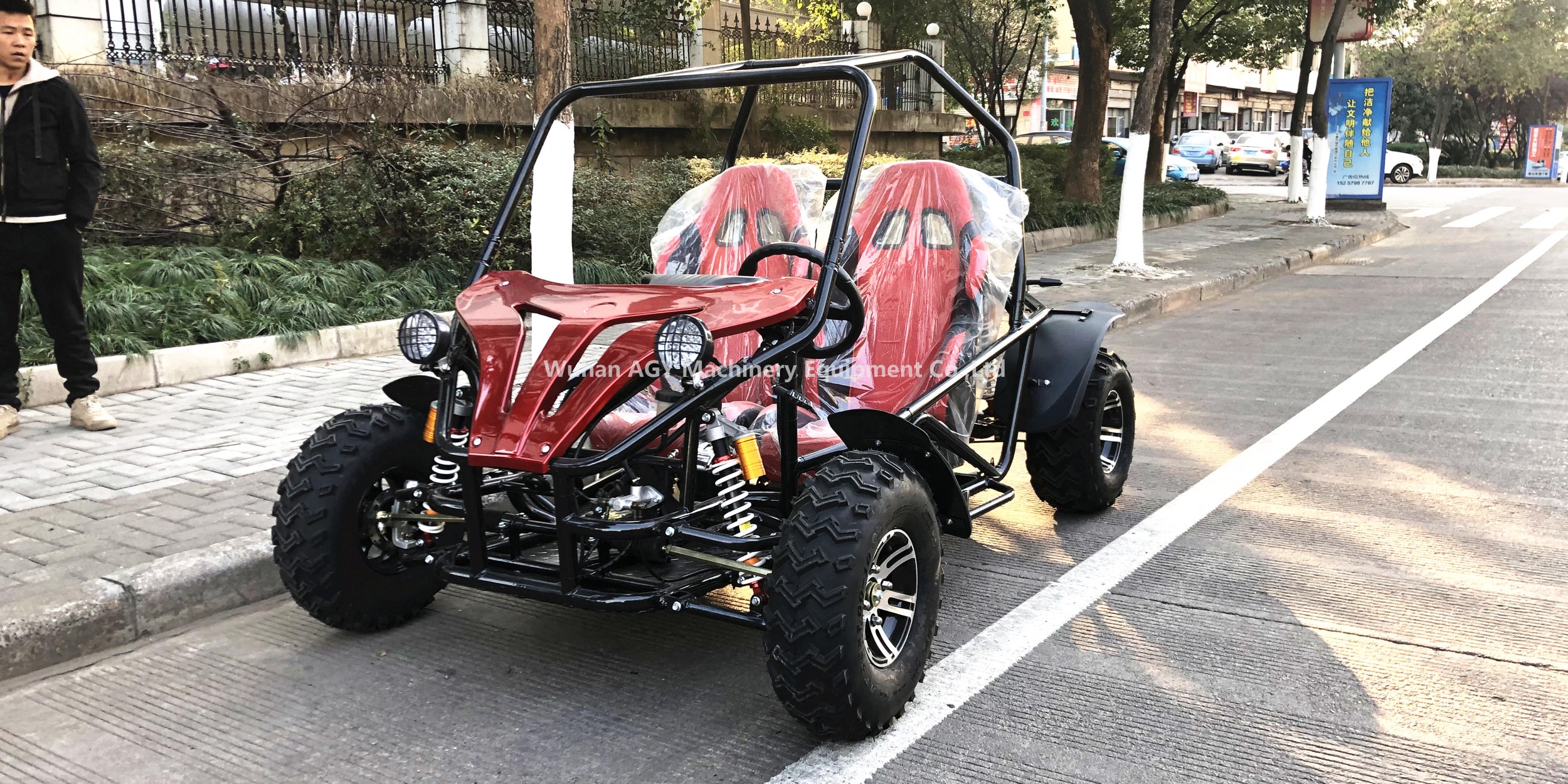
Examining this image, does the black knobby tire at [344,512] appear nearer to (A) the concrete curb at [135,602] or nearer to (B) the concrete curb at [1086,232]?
(A) the concrete curb at [135,602]

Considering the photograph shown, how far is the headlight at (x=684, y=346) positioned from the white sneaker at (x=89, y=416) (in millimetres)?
4283

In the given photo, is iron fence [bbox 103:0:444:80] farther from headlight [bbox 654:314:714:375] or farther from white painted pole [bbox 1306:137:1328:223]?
white painted pole [bbox 1306:137:1328:223]

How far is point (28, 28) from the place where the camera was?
584 centimetres

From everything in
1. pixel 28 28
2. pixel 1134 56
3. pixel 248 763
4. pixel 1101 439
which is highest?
pixel 1134 56

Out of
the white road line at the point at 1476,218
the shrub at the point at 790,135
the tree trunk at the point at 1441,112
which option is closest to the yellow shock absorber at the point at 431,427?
the shrub at the point at 790,135

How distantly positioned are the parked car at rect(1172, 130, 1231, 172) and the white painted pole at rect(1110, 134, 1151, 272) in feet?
104

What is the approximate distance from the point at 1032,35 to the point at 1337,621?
31.4 metres

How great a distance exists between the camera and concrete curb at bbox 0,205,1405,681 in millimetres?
3717

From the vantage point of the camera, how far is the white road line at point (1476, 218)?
68.8 ft

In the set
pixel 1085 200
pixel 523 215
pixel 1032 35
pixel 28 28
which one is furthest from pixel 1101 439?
pixel 1032 35

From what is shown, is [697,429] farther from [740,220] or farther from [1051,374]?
[1051,374]

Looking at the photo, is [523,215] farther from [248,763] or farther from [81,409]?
[248,763]

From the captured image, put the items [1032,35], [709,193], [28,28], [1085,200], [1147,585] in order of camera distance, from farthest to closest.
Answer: [1032,35], [1085,200], [28,28], [709,193], [1147,585]

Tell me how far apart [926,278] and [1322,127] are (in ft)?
60.0
